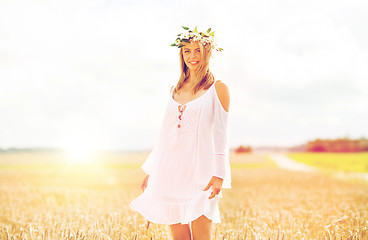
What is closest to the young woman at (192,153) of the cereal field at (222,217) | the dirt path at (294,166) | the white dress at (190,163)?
the white dress at (190,163)

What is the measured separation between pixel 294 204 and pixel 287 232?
9.57 feet

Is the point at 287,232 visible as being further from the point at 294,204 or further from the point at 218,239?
the point at 294,204

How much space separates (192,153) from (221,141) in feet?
0.92

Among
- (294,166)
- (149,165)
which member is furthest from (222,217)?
(294,166)

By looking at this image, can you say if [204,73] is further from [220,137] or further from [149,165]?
[149,165]

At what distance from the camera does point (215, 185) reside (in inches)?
131

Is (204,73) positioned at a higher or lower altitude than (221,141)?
higher

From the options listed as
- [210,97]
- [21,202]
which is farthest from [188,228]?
[21,202]

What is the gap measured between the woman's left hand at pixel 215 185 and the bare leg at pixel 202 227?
224 millimetres

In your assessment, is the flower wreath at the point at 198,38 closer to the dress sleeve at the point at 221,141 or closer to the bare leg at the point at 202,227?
the dress sleeve at the point at 221,141

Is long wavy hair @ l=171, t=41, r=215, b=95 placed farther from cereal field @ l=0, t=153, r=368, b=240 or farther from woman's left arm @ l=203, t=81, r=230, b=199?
cereal field @ l=0, t=153, r=368, b=240

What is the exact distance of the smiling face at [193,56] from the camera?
3.69 meters

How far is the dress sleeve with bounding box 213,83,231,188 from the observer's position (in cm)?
336

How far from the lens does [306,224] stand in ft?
17.4
